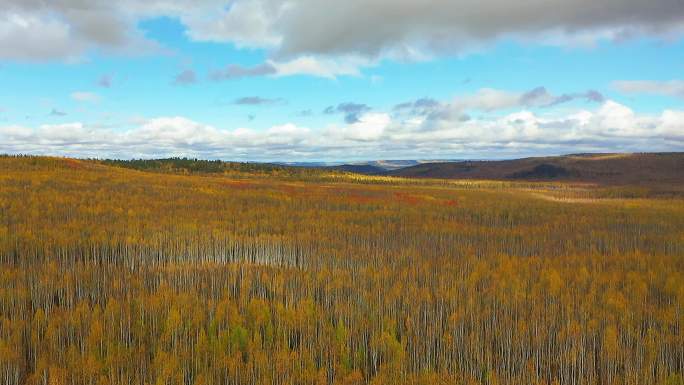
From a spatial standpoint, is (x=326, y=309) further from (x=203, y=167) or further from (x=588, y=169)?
(x=588, y=169)

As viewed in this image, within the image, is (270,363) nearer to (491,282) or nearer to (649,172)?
(491,282)

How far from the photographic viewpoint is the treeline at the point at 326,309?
17.0 ft

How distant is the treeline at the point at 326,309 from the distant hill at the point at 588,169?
329 ft

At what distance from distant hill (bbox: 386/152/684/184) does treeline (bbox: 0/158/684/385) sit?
10035cm

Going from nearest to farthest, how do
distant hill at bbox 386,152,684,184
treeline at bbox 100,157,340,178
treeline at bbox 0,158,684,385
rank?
treeline at bbox 0,158,684,385 < treeline at bbox 100,157,340,178 < distant hill at bbox 386,152,684,184

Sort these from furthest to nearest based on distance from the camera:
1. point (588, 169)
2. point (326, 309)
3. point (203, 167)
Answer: point (588, 169) < point (203, 167) < point (326, 309)

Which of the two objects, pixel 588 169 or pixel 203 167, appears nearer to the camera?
pixel 203 167

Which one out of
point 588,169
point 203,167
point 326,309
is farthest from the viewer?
point 588,169

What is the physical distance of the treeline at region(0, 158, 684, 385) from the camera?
518cm

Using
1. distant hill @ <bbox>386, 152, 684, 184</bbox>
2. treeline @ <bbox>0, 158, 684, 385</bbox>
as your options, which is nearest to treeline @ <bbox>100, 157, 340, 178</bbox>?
distant hill @ <bbox>386, 152, 684, 184</bbox>

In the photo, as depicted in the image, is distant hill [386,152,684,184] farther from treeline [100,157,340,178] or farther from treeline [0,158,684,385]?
treeline [0,158,684,385]

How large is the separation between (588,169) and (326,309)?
422ft

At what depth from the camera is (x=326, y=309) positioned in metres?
7.15

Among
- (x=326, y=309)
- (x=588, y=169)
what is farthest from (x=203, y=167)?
(x=588, y=169)
